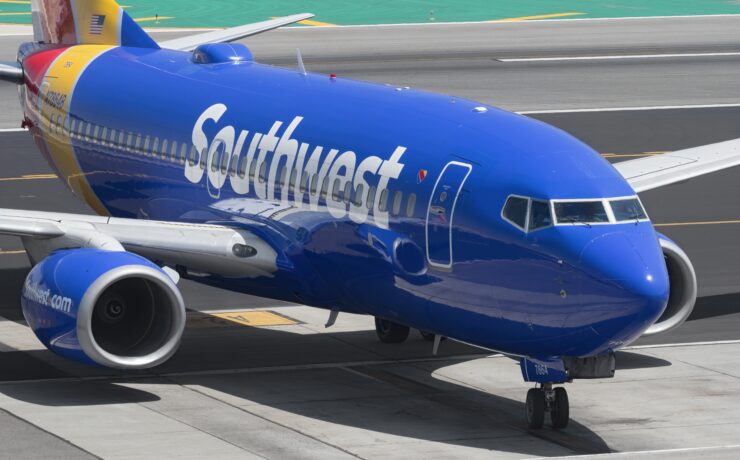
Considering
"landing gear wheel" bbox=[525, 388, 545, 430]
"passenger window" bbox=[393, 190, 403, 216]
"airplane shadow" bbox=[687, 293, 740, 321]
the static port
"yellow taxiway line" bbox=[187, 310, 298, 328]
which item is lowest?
"yellow taxiway line" bbox=[187, 310, 298, 328]

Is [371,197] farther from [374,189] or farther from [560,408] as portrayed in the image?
[560,408]

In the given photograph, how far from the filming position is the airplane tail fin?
34.8 m

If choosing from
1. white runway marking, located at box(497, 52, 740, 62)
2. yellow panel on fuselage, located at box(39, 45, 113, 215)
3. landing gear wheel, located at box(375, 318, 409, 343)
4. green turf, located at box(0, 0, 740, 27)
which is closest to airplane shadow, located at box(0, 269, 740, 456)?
landing gear wheel, located at box(375, 318, 409, 343)

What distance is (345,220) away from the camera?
84.5 ft

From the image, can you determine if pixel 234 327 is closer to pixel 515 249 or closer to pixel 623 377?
pixel 623 377

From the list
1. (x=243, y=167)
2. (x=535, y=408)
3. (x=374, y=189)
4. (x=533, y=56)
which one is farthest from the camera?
(x=533, y=56)

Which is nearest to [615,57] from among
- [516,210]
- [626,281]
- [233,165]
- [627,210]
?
[233,165]

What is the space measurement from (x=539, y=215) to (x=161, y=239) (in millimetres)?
7430

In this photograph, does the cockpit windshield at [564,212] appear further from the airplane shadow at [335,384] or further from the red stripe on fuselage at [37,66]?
the red stripe on fuselage at [37,66]

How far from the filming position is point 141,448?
902 inches

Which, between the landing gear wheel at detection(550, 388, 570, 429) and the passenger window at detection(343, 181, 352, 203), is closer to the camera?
the landing gear wheel at detection(550, 388, 570, 429)

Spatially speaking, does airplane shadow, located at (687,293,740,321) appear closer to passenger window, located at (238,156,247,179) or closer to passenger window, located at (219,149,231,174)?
passenger window, located at (238,156,247,179)

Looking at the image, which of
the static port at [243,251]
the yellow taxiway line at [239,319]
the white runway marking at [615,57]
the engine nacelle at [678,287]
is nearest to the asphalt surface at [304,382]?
the yellow taxiway line at [239,319]

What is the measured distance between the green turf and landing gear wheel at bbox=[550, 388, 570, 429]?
199ft
